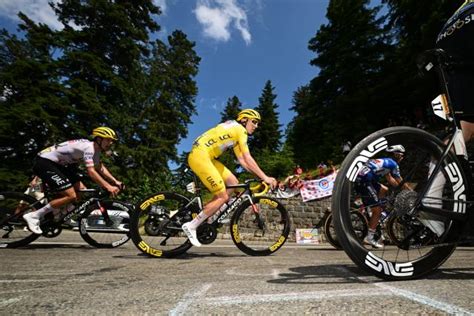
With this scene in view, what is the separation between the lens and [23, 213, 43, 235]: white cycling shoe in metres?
Result: 4.55

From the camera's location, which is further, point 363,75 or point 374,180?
point 363,75

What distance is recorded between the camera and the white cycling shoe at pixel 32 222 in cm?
455

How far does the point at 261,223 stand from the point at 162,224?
172 centimetres

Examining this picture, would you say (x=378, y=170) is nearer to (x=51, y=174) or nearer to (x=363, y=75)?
(x=51, y=174)

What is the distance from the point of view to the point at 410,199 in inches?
72.8

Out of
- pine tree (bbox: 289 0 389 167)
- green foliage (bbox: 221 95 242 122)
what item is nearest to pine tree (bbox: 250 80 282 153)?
green foliage (bbox: 221 95 242 122)

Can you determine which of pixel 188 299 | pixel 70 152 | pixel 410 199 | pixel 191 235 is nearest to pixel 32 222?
pixel 70 152

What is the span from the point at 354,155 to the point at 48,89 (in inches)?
782

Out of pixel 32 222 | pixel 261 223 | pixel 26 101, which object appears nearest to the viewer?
pixel 32 222

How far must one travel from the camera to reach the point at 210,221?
4.23 meters

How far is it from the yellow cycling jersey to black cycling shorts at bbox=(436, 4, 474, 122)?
8.32 ft

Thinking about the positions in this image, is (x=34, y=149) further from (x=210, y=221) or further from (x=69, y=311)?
(x=69, y=311)

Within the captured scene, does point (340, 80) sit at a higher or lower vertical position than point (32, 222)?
higher

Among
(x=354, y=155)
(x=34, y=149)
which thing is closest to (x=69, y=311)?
(x=354, y=155)
